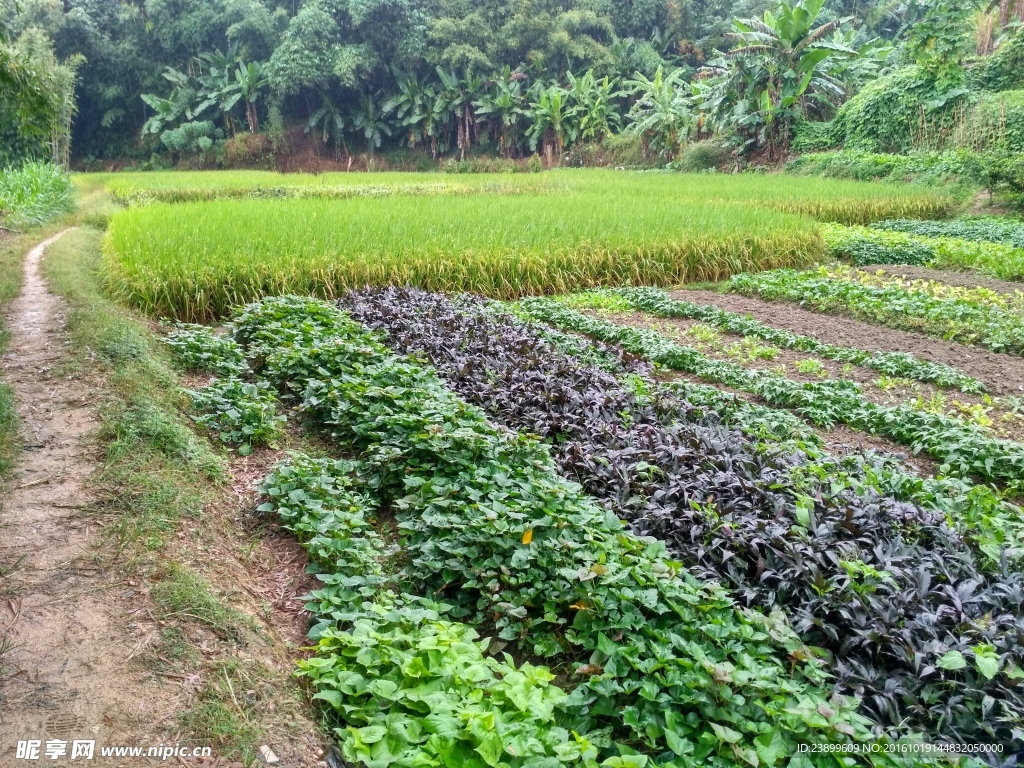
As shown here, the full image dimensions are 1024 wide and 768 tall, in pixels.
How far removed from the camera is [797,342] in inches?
273

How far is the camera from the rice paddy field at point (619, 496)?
7.52ft

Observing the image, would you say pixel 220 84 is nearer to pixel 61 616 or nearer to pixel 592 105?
pixel 592 105

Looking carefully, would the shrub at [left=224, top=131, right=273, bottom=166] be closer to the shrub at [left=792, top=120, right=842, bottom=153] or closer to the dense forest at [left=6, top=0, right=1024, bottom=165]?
the dense forest at [left=6, top=0, right=1024, bottom=165]

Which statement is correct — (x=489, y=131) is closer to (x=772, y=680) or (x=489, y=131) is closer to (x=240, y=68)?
(x=240, y=68)

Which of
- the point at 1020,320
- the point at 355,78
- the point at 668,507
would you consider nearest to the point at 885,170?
the point at 1020,320

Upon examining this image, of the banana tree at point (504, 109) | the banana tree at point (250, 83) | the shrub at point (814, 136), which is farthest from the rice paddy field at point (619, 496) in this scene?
the banana tree at point (250, 83)

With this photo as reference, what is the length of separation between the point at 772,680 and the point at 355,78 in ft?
116

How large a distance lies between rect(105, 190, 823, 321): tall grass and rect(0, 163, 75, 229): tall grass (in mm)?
3952

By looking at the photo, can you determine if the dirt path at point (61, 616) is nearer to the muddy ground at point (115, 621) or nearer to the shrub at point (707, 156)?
the muddy ground at point (115, 621)

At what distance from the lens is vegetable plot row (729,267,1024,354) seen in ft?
23.2

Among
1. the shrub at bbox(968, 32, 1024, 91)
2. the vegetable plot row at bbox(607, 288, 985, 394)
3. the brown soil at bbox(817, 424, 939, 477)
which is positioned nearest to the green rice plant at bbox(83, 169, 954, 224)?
the shrub at bbox(968, 32, 1024, 91)

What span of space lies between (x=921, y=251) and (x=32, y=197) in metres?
17.5

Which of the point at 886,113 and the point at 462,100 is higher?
the point at 462,100

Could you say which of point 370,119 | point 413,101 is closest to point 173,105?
point 370,119
